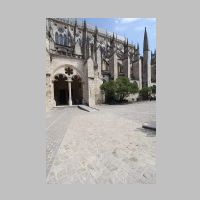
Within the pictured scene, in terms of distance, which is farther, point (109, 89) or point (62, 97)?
point (62, 97)

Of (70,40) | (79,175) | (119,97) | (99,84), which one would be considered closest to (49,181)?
(79,175)

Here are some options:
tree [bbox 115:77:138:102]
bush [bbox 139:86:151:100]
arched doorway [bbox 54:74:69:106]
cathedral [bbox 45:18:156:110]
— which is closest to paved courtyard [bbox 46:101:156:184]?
cathedral [bbox 45:18:156:110]

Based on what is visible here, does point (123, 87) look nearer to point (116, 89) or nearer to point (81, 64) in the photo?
point (116, 89)

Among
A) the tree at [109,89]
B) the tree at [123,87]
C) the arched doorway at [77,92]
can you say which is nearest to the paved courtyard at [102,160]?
the tree at [109,89]

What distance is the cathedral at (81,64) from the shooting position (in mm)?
17469

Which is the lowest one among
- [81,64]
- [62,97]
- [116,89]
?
[62,97]

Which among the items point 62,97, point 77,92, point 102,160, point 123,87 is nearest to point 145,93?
point 123,87

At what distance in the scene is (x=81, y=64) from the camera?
19.1 meters

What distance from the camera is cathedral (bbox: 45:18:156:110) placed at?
17469mm

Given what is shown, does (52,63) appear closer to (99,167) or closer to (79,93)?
(79,93)

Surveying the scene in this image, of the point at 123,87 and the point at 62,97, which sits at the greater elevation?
the point at 123,87

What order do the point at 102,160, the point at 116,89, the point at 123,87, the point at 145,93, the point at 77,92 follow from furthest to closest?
the point at 145,93, the point at 77,92, the point at 123,87, the point at 116,89, the point at 102,160

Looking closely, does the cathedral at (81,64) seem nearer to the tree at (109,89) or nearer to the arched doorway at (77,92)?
the arched doorway at (77,92)

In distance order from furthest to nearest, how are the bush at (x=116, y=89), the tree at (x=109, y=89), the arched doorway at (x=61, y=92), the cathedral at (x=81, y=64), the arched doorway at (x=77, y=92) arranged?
the arched doorway at (x=61, y=92), the arched doorway at (x=77, y=92), the bush at (x=116, y=89), the tree at (x=109, y=89), the cathedral at (x=81, y=64)
